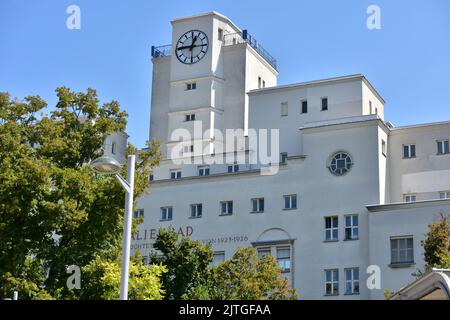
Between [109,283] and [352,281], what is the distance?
91.0 feet

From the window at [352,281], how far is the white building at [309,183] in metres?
0.07

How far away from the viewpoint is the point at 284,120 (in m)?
67.3

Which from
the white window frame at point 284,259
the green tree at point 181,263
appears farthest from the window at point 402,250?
the green tree at point 181,263

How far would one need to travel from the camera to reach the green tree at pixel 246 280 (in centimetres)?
4700

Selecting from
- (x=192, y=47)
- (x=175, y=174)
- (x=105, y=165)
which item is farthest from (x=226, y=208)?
(x=105, y=165)

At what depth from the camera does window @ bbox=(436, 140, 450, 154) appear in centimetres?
6191

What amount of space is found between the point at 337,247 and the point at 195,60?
23973mm

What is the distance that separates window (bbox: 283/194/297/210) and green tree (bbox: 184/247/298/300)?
10607 mm

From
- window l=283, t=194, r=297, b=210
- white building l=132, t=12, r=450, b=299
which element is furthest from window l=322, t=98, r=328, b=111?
window l=283, t=194, r=297, b=210

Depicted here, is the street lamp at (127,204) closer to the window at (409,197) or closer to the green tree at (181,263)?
the green tree at (181,263)

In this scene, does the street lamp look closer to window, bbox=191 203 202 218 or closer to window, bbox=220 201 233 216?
window, bbox=220 201 233 216
